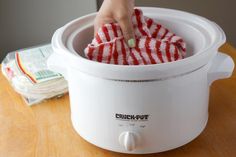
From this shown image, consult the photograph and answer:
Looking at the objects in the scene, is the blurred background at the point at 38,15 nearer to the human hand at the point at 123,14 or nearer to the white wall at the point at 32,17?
the white wall at the point at 32,17

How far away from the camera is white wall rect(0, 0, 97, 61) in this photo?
1.17 metres

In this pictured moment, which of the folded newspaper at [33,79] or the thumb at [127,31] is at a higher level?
the thumb at [127,31]

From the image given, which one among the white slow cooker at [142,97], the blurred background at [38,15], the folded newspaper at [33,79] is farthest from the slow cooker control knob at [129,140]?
the blurred background at [38,15]

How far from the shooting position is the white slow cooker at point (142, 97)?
529 millimetres

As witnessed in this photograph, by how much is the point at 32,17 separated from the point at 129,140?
733 mm

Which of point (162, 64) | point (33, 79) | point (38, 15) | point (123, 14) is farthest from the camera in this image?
point (38, 15)

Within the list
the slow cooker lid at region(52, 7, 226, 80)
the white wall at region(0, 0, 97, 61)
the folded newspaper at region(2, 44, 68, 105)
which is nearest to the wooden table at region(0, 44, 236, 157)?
the folded newspaper at region(2, 44, 68, 105)

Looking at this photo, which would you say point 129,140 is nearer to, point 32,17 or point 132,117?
point 132,117

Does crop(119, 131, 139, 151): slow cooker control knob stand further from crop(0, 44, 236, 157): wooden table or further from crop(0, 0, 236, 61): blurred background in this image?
crop(0, 0, 236, 61): blurred background

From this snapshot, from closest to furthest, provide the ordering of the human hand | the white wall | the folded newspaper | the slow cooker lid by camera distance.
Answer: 1. the slow cooker lid
2. the human hand
3. the folded newspaper
4. the white wall

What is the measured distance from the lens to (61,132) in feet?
2.24

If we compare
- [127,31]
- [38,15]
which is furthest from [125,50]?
[38,15]

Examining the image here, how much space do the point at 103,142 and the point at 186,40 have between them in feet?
0.81

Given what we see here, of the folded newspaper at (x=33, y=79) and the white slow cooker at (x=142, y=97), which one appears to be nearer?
the white slow cooker at (x=142, y=97)
